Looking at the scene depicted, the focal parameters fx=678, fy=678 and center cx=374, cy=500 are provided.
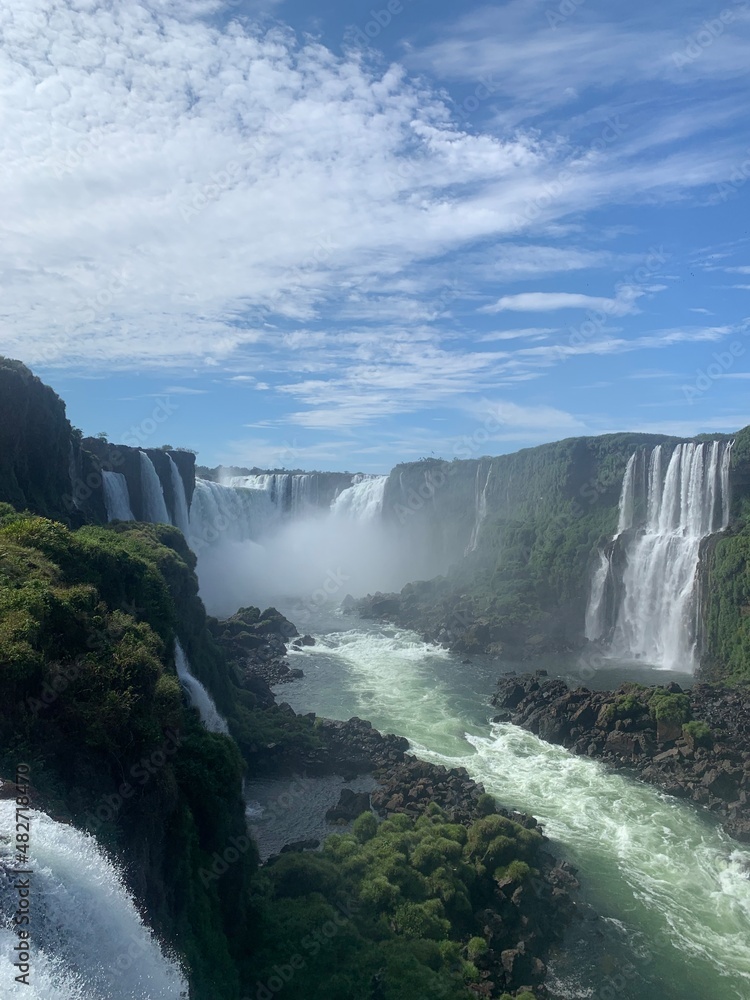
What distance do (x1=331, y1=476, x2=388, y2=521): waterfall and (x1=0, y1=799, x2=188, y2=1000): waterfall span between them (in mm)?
64832

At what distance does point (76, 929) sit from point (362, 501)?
222 feet

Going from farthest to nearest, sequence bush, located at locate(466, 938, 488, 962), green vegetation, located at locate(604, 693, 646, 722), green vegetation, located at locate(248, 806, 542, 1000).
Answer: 1. green vegetation, located at locate(604, 693, 646, 722)
2. bush, located at locate(466, 938, 488, 962)
3. green vegetation, located at locate(248, 806, 542, 1000)

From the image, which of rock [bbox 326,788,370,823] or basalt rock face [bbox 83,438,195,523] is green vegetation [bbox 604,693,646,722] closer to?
rock [bbox 326,788,370,823]

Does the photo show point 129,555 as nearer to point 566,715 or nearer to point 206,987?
point 206,987

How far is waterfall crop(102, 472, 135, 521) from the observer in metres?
41.9

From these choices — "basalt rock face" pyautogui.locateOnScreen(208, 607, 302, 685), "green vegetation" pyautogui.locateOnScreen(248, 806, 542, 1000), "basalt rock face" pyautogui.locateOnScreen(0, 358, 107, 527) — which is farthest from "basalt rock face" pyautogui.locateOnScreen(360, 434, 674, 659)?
"basalt rock face" pyautogui.locateOnScreen(0, 358, 107, 527)

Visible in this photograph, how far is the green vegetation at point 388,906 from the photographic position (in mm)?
14703

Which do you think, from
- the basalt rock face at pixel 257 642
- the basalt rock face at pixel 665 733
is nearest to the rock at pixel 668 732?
the basalt rock face at pixel 665 733

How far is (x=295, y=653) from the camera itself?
45188 millimetres

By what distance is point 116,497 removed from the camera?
140ft

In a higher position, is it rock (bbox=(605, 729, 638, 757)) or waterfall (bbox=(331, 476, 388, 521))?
waterfall (bbox=(331, 476, 388, 521))

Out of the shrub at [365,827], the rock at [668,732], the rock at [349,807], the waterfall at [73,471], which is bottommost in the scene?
the rock at [349,807]

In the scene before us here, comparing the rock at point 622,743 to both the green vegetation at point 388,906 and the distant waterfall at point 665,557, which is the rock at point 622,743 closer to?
the green vegetation at point 388,906

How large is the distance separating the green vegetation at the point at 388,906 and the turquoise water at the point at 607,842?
213 centimetres
